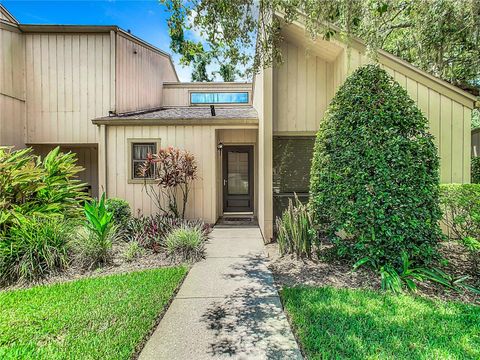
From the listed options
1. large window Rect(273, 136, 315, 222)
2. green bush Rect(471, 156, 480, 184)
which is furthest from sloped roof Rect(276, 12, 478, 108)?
green bush Rect(471, 156, 480, 184)

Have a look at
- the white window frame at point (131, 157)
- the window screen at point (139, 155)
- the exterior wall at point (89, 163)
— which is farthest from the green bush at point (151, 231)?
the exterior wall at point (89, 163)

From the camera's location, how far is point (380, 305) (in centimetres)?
312

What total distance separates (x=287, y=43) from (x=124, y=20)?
767 cm

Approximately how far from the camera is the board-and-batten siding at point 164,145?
25.4 ft

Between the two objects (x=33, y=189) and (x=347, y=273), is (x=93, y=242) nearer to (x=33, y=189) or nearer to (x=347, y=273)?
(x=33, y=189)

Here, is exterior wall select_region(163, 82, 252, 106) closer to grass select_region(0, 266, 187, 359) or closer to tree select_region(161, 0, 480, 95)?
tree select_region(161, 0, 480, 95)

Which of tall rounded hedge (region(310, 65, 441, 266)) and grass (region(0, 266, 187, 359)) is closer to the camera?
grass (region(0, 266, 187, 359))

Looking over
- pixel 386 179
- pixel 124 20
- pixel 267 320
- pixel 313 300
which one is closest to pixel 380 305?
pixel 313 300

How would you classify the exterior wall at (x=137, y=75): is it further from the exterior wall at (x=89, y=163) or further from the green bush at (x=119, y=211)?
the green bush at (x=119, y=211)

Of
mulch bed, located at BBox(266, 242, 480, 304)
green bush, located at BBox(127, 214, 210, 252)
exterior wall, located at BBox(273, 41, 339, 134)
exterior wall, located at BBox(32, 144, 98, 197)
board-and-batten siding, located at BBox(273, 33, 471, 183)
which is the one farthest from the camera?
exterior wall, located at BBox(32, 144, 98, 197)

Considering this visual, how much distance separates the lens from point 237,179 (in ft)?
32.1

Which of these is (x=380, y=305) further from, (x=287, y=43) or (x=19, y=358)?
(x=287, y=43)

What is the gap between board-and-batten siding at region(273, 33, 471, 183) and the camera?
5.45 meters

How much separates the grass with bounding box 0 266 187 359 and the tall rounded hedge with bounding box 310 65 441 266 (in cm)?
294
